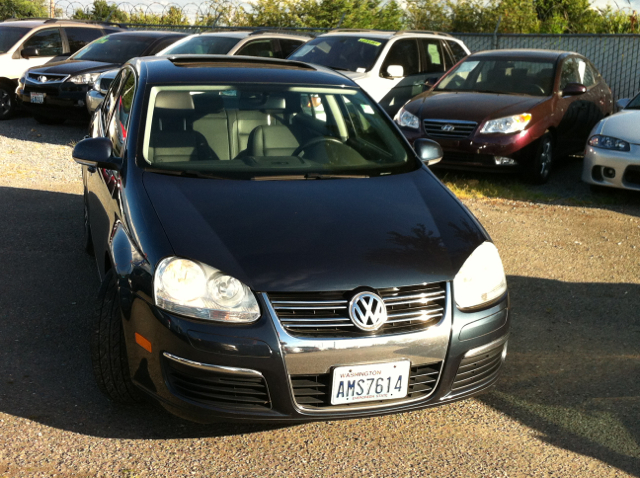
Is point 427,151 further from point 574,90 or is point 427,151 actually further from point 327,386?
point 574,90

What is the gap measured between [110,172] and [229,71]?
99cm

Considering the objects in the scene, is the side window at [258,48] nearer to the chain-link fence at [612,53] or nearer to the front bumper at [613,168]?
the front bumper at [613,168]

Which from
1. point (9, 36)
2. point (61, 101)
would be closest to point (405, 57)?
point (61, 101)

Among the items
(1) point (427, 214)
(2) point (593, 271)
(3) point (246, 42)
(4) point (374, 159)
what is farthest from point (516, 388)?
(3) point (246, 42)

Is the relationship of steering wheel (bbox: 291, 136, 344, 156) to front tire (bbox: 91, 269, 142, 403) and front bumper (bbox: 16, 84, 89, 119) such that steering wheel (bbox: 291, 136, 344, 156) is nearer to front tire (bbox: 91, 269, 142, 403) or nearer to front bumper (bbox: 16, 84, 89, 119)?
front tire (bbox: 91, 269, 142, 403)

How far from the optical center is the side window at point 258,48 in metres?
12.4

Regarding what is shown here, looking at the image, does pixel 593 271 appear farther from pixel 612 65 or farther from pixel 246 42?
pixel 612 65

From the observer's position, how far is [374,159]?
4.52m

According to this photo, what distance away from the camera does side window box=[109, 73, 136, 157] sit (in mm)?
4449

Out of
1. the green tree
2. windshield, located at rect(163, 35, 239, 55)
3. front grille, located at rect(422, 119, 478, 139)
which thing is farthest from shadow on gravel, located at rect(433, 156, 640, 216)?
the green tree

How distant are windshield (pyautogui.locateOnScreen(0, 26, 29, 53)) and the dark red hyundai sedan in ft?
26.9

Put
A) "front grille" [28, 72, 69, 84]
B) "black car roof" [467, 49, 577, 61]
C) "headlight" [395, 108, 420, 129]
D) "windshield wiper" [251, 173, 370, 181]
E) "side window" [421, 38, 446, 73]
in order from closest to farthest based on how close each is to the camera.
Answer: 1. "windshield wiper" [251, 173, 370, 181]
2. "headlight" [395, 108, 420, 129]
3. "black car roof" [467, 49, 577, 61]
4. "side window" [421, 38, 446, 73]
5. "front grille" [28, 72, 69, 84]

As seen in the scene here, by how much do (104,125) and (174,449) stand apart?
2.91 m

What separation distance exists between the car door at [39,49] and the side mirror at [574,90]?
9.46 metres
